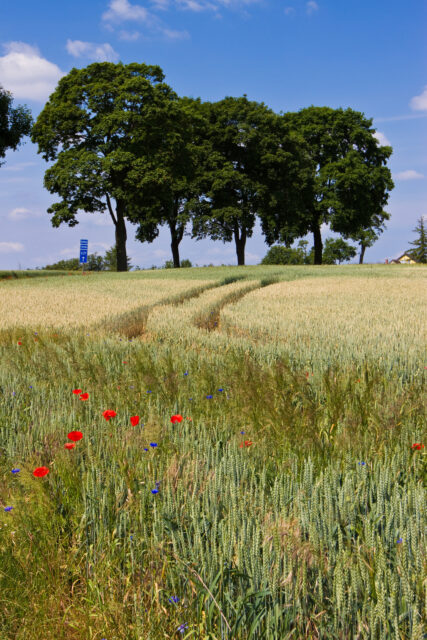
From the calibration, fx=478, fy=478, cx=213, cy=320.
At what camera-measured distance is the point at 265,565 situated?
170 cm

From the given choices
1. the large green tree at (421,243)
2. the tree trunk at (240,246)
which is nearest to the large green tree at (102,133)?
the tree trunk at (240,246)

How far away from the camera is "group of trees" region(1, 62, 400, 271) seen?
29.8 meters

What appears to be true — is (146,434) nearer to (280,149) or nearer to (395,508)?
(395,508)

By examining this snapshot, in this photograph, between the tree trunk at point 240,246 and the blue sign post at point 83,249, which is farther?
the tree trunk at point 240,246

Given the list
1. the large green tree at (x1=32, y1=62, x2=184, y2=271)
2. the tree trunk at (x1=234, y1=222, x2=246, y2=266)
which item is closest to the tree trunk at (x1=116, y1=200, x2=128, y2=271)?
the large green tree at (x1=32, y1=62, x2=184, y2=271)

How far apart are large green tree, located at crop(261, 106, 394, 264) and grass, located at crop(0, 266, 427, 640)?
33.7m

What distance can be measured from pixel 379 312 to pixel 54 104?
100ft

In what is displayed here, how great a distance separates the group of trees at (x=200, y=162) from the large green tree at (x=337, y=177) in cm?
11

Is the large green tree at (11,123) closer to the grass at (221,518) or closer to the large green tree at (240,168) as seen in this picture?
the large green tree at (240,168)

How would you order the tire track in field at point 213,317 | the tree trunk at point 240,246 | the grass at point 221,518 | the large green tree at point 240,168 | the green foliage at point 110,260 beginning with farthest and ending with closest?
the green foliage at point 110,260 → the tree trunk at point 240,246 → the large green tree at point 240,168 → the tire track in field at point 213,317 → the grass at point 221,518

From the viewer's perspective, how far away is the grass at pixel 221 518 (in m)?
Answer: 1.71

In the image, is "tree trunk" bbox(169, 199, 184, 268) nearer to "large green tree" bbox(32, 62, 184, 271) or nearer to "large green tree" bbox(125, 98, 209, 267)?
"large green tree" bbox(125, 98, 209, 267)

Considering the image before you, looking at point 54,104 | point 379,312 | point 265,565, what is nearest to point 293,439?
point 265,565

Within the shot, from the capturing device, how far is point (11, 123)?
26969mm
